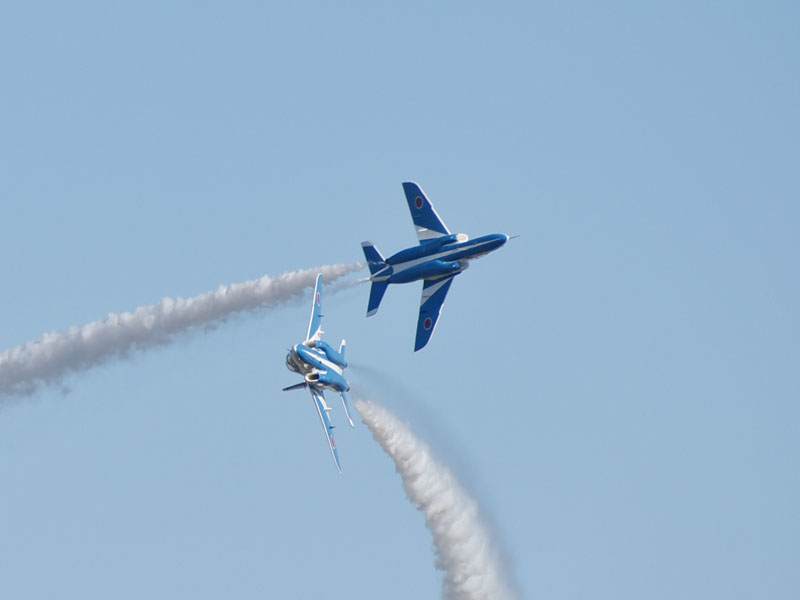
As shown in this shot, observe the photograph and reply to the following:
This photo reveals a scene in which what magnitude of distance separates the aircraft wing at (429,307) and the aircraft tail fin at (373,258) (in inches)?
96.7

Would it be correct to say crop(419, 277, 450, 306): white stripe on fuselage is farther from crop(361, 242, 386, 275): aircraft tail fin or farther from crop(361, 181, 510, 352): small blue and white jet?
crop(361, 242, 386, 275): aircraft tail fin

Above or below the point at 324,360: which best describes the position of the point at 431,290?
above

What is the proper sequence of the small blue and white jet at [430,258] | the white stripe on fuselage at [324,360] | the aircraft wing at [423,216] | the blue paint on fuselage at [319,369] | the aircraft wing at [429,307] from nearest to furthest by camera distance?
the blue paint on fuselage at [319,369]
the white stripe on fuselage at [324,360]
the small blue and white jet at [430,258]
the aircraft wing at [423,216]
the aircraft wing at [429,307]

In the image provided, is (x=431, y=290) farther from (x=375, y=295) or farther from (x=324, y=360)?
(x=324, y=360)

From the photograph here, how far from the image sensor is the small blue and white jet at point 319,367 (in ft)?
272

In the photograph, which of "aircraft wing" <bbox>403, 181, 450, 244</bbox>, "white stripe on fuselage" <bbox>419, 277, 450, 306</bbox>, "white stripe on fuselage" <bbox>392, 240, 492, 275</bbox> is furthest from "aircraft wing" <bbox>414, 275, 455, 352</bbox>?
"aircraft wing" <bbox>403, 181, 450, 244</bbox>

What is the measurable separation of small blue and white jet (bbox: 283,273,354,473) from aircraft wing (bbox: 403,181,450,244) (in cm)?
591

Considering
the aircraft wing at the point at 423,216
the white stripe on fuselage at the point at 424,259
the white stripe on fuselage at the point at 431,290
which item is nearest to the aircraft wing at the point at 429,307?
the white stripe on fuselage at the point at 431,290

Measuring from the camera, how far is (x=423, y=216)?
294 feet

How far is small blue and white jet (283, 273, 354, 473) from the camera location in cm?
8288

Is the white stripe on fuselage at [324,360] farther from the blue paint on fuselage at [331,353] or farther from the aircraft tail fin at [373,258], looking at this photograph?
the aircraft tail fin at [373,258]

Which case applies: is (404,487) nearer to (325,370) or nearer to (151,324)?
(325,370)

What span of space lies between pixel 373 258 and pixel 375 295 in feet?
5.56

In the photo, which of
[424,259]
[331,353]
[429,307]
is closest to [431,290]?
[429,307]
